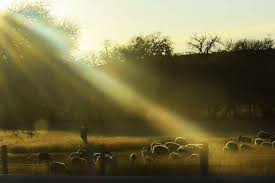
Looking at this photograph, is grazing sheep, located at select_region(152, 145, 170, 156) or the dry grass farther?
the dry grass

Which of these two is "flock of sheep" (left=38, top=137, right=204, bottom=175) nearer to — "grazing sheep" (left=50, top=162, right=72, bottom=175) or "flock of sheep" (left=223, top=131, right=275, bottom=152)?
"grazing sheep" (left=50, top=162, right=72, bottom=175)

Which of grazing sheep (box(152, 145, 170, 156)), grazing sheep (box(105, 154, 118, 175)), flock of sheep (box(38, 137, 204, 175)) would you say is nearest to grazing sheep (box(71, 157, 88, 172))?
flock of sheep (box(38, 137, 204, 175))

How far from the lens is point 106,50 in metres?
96.3

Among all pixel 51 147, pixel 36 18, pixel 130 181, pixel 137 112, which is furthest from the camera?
pixel 137 112

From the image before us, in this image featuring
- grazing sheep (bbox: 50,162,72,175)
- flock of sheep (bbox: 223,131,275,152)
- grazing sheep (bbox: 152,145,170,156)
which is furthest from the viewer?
flock of sheep (bbox: 223,131,275,152)

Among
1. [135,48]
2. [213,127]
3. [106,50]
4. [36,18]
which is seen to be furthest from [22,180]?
[106,50]

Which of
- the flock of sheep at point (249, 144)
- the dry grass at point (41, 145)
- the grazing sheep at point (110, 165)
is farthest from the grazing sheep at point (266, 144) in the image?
the grazing sheep at point (110, 165)

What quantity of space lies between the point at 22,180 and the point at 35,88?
1351 centimetres

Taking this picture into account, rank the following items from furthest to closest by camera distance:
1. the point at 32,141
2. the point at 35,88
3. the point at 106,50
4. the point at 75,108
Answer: the point at 106,50 < the point at 75,108 < the point at 32,141 < the point at 35,88

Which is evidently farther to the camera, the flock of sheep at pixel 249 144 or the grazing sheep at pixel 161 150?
Answer: the flock of sheep at pixel 249 144

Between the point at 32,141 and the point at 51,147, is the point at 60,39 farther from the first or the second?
the point at 32,141

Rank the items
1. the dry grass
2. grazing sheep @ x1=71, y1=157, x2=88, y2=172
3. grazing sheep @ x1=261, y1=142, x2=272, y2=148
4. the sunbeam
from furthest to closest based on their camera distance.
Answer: the sunbeam → grazing sheep @ x1=261, y1=142, x2=272, y2=148 → the dry grass → grazing sheep @ x1=71, y1=157, x2=88, y2=172

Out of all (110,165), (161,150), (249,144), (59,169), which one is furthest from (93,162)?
(249,144)

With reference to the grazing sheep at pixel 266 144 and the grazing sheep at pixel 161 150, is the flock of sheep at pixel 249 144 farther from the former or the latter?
the grazing sheep at pixel 161 150
